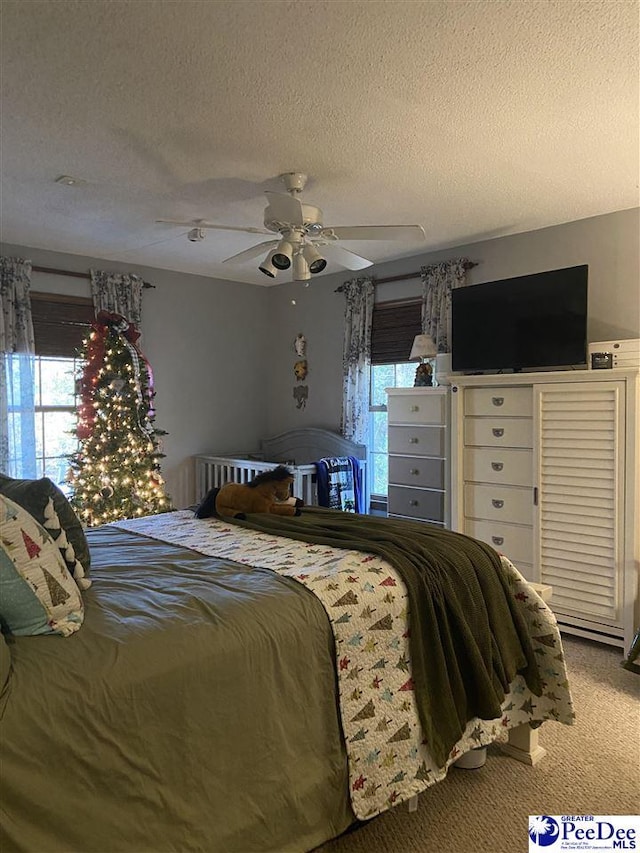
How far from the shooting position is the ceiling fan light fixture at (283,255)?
3.32 m

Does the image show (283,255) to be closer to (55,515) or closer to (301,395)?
(55,515)

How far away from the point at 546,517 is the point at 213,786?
2800 mm

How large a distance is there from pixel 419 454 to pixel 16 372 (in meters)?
3.12

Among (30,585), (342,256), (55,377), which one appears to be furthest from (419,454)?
(30,585)

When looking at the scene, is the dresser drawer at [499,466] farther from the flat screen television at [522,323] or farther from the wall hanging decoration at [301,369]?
the wall hanging decoration at [301,369]

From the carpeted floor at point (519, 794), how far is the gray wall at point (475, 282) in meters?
2.40

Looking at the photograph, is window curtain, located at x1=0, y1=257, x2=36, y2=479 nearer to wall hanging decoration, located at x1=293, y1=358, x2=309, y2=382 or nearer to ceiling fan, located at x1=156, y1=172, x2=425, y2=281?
ceiling fan, located at x1=156, y1=172, x2=425, y2=281

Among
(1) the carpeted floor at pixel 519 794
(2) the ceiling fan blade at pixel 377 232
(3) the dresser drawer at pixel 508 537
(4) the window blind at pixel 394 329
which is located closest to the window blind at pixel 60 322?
(4) the window blind at pixel 394 329

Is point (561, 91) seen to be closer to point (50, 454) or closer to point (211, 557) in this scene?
point (211, 557)

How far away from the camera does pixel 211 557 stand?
239cm

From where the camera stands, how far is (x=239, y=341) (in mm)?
6363

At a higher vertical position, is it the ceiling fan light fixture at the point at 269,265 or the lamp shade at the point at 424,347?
the ceiling fan light fixture at the point at 269,265

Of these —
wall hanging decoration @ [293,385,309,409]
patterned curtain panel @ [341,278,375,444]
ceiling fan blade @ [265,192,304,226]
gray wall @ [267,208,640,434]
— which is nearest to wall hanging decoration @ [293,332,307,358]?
gray wall @ [267,208,640,434]

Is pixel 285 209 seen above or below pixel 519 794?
above
